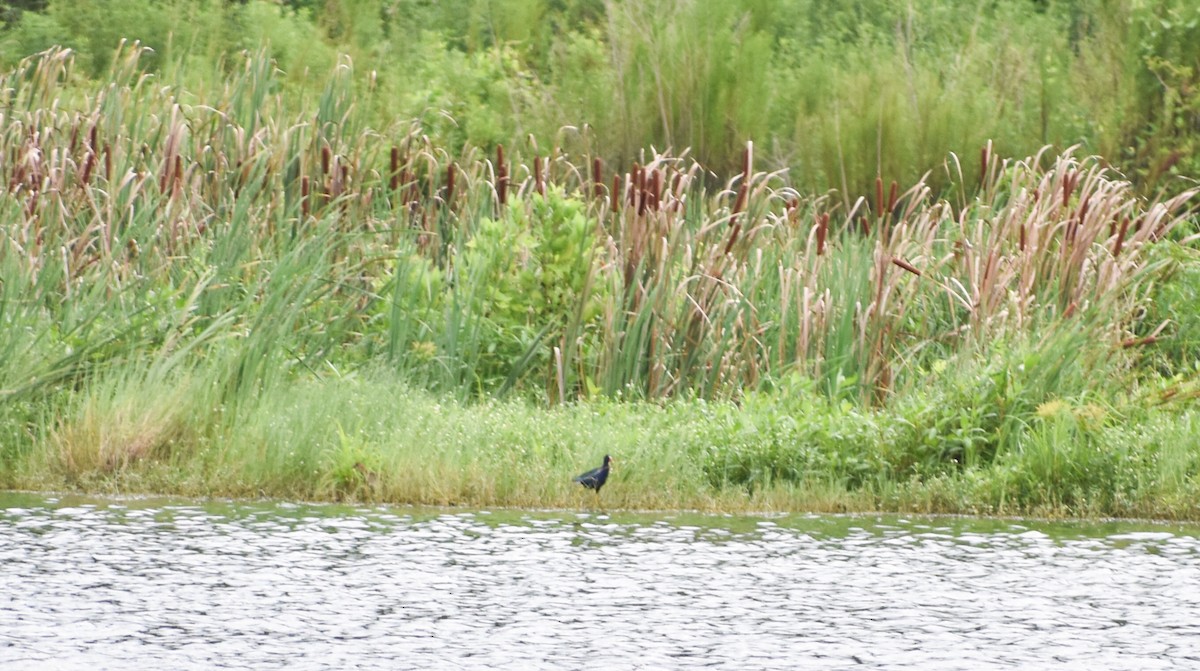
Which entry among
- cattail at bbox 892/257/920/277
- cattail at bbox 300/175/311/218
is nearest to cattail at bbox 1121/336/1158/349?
cattail at bbox 892/257/920/277

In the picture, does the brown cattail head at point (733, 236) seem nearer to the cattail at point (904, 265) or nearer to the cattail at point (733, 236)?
the cattail at point (733, 236)

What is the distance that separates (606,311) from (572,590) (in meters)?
3.56

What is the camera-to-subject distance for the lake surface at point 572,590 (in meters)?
5.85

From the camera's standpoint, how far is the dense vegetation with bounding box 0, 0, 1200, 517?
8.91 m

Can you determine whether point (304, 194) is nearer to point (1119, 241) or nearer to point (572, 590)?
point (1119, 241)

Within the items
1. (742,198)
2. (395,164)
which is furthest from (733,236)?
(395,164)

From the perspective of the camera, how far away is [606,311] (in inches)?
400

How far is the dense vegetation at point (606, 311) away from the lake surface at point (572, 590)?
0.41 m

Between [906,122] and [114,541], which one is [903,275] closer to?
[906,122]

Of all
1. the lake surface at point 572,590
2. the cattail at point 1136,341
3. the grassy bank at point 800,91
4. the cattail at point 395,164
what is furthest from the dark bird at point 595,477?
the grassy bank at point 800,91

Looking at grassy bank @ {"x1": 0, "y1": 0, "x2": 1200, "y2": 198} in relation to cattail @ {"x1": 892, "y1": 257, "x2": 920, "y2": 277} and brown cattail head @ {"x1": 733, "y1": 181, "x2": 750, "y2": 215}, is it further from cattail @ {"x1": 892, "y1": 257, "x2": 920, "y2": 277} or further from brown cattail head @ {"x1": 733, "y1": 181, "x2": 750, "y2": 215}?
cattail @ {"x1": 892, "y1": 257, "x2": 920, "y2": 277}

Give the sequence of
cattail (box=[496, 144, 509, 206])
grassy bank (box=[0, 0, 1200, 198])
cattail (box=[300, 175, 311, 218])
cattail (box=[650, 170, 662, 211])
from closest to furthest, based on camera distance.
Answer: cattail (box=[650, 170, 662, 211])
cattail (box=[300, 175, 311, 218])
cattail (box=[496, 144, 509, 206])
grassy bank (box=[0, 0, 1200, 198])

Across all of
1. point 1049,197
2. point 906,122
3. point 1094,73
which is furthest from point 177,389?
point 1094,73

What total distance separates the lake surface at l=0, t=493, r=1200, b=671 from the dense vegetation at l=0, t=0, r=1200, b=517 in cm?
41
